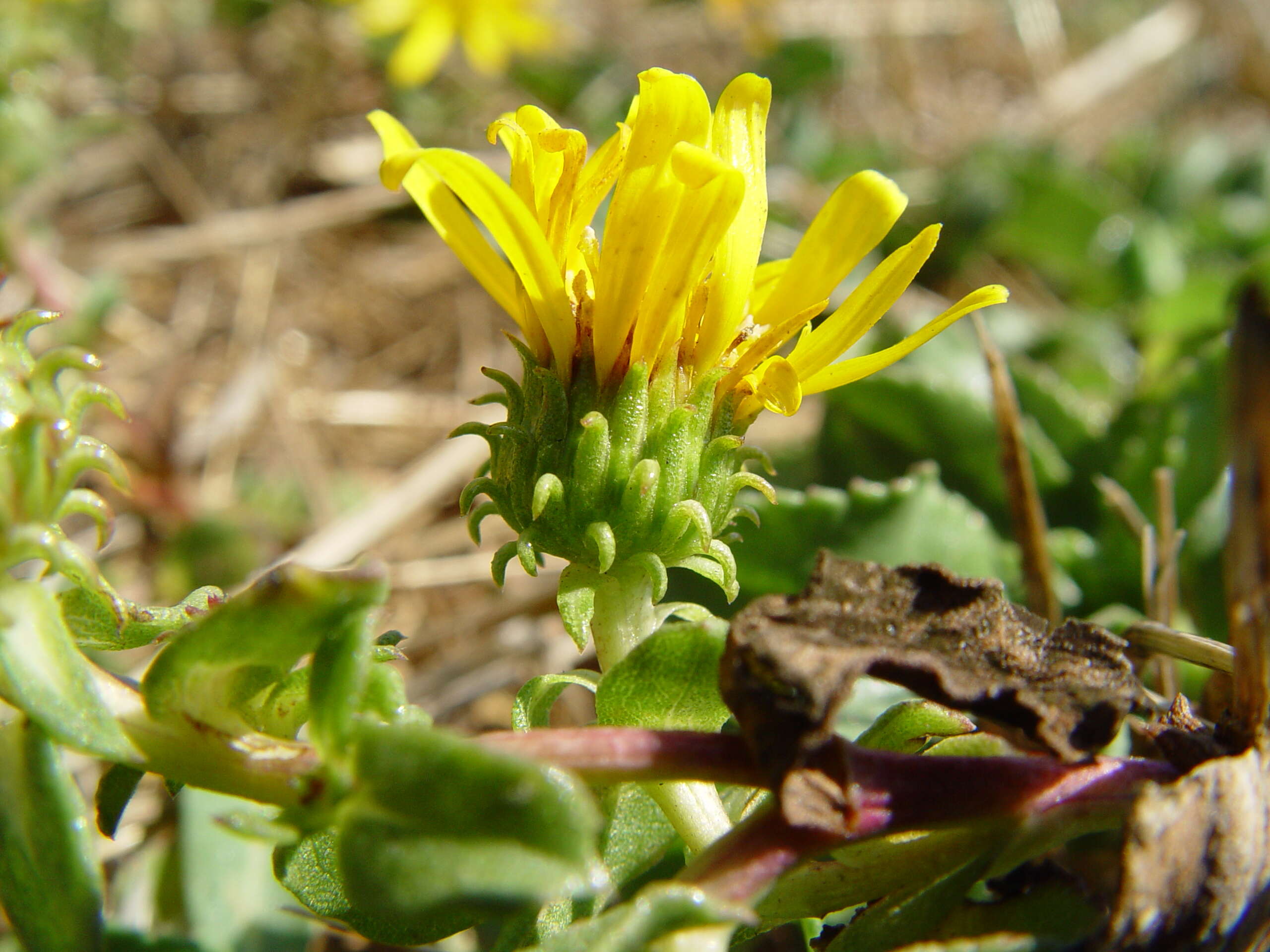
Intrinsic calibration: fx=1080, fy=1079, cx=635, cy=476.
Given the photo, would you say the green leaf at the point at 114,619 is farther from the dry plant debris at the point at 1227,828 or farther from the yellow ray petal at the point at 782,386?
the dry plant debris at the point at 1227,828

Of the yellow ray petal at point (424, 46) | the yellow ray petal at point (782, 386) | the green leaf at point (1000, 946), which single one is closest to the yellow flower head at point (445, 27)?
the yellow ray petal at point (424, 46)

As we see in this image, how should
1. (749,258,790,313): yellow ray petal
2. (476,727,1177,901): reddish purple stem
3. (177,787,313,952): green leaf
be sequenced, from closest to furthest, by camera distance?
(476,727,1177,901): reddish purple stem → (749,258,790,313): yellow ray petal → (177,787,313,952): green leaf

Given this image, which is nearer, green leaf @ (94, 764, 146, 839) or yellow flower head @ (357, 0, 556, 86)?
green leaf @ (94, 764, 146, 839)

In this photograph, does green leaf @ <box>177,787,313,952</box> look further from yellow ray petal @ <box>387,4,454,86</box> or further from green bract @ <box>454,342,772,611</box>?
yellow ray petal @ <box>387,4,454,86</box>

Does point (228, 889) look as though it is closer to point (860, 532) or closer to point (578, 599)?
point (578, 599)

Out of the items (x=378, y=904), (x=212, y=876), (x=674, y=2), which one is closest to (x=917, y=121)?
(x=674, y=2)

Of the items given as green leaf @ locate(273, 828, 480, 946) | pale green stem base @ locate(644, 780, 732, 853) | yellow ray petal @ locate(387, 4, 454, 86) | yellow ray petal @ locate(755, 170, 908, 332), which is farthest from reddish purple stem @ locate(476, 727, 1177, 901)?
yellow ray petal @ locate(387, 4, 454, 86)

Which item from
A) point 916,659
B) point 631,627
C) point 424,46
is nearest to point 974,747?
point 916,659
